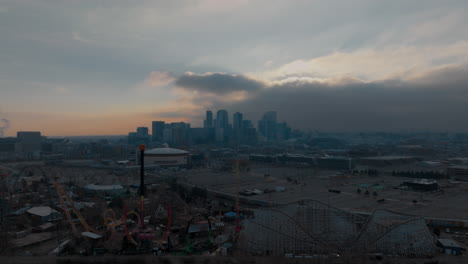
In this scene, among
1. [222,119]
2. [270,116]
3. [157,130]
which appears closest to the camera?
[157,130]

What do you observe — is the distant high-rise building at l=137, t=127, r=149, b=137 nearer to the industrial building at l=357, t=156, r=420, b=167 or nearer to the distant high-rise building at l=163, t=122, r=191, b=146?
the distant high-rise building at l=163, t=122, r=191, b=146

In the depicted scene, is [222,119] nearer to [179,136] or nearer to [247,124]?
[247,124]

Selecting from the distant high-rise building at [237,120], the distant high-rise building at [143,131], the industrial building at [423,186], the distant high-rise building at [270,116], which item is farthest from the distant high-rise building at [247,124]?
the industrial building at [423,186]

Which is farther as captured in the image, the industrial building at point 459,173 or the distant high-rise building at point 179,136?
the distant high-rise building at point 179,136

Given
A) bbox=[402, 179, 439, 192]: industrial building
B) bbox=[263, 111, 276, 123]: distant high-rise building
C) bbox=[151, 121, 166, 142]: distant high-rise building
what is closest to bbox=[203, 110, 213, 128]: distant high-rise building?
bbox=[151, 121, 166, 142]: distant high-rise building

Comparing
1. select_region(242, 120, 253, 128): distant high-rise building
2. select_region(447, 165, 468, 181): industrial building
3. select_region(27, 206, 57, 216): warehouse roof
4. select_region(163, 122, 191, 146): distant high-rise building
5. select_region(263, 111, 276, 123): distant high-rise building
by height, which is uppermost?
select_region(263, 111, 276, 123): distant high-rise building

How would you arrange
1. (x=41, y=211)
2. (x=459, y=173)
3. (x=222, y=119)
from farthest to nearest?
(x=222, y=119), (x=459, y=173), (x=41, y=211)

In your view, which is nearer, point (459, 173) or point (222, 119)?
point (459, 173)

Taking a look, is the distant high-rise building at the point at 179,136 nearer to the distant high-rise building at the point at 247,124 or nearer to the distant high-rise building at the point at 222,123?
the distant high-rise building at the point at 222,123

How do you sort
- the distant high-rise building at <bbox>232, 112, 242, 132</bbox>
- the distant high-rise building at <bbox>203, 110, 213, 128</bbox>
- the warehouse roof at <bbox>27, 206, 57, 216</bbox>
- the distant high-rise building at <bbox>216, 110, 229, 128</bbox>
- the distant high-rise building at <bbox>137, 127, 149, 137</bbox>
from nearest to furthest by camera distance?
the warehouse roof at <bbox>27, 206, 57, 216</bbox>
the distant high-rise building at <bbox>137, 127, 149, 137</bbox>
the distant high-rise building at <bbox>232, 112, 242, 132</bbox>
the distant high-rise building at <bbox>216, 110, 229, 128</bbox>
the distant high-rise building at <bbox>203, 110, 213, 128</bbox>

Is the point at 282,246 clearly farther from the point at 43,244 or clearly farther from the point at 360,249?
the point at 43,244

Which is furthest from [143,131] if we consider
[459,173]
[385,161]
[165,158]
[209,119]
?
[459,173]
